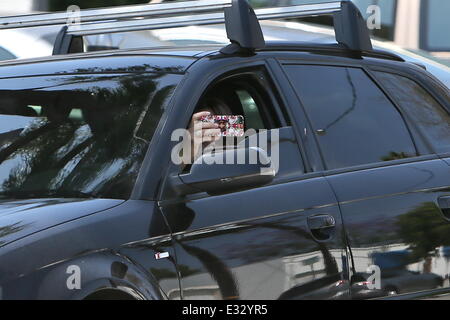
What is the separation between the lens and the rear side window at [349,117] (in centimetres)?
488

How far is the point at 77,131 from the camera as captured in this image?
14.7 ft

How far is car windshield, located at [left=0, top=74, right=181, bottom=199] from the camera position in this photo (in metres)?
4.23

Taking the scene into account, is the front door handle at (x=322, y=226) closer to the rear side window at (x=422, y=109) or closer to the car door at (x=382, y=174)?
the car door at (x=382, y=174)

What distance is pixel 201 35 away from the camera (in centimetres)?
1095

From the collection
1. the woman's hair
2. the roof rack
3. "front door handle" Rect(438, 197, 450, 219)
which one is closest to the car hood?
the woman's hair

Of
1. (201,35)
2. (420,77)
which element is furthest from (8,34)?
(420,77)

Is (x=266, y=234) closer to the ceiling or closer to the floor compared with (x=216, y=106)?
closer to the floor

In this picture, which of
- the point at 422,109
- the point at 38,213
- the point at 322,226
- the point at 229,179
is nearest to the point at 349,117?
the point at 422,109

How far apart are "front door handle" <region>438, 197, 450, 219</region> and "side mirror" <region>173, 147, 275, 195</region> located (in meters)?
1.04

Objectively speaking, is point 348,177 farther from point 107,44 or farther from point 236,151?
point 107,44

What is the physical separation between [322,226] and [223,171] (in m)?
0.55

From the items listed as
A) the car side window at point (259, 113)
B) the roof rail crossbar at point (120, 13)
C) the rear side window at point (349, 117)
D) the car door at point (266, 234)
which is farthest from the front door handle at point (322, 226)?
the roof rail crossbar at point (120, 13)

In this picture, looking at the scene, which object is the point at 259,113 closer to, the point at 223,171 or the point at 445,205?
the point at 223,171

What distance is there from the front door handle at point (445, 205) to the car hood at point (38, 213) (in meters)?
1.59
